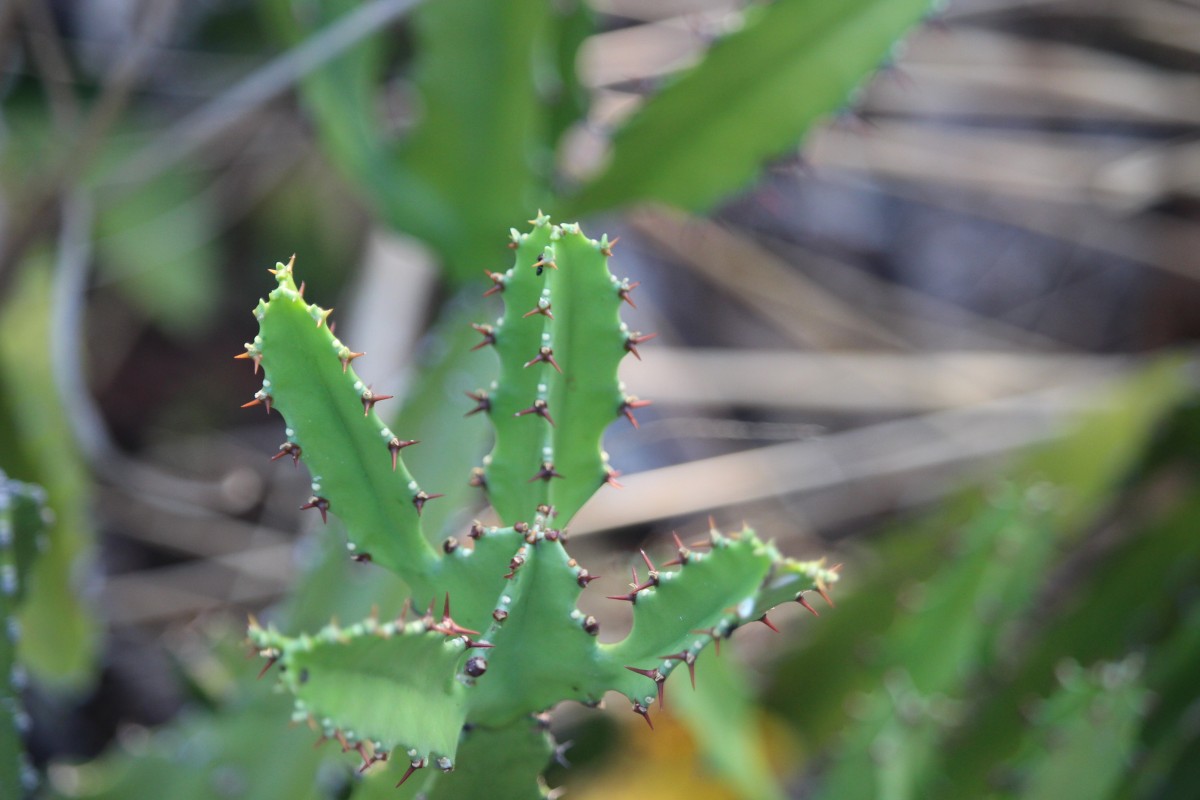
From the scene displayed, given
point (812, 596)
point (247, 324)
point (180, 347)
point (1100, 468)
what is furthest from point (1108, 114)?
point (180, 347)

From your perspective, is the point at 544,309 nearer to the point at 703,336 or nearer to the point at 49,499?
the point at 49,499

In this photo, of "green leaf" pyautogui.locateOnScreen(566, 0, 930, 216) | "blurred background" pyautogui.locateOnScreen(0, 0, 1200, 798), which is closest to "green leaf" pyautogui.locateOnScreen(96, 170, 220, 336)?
"blurred background" pyautogui.locateOnScreen(0, 0, 1200, 798)

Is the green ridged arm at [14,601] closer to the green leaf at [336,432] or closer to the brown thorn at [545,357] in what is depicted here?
the green leaf at [336,432]

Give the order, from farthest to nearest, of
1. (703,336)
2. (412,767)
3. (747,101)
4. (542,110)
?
(703,336) → (542,110) → (747,101) → (412,767)

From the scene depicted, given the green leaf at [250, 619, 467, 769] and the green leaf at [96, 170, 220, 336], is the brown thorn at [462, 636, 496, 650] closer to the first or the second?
the green leaf at [250, 619, 467, 769]

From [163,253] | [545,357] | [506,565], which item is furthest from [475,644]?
[163,253]

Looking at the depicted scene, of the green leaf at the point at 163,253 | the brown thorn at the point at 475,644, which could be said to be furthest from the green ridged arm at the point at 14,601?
the green leaf at the point at 163,253

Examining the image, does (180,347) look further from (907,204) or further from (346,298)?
(907,204)
